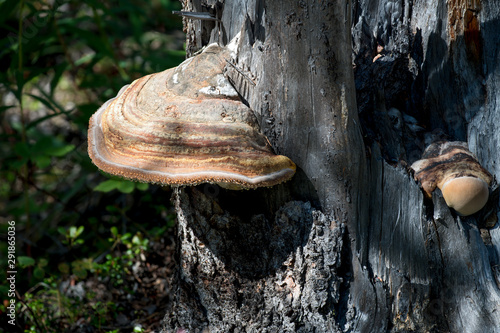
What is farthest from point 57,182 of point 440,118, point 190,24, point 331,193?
point 440,118

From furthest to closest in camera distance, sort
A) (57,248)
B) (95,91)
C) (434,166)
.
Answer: (95,91)
(57,248)
(434,166)

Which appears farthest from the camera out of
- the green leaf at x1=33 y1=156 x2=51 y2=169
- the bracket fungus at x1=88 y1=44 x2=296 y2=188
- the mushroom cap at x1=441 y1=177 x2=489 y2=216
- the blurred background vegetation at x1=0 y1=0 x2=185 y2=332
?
the green leaf at x1=33 y1=156 x2=51 y2=169

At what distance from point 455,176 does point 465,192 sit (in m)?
0.10

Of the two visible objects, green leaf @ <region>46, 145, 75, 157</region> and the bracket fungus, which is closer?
the bracket fungus

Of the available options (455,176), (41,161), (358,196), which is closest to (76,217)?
(41,161)

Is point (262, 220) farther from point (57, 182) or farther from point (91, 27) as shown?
point (91, 27)

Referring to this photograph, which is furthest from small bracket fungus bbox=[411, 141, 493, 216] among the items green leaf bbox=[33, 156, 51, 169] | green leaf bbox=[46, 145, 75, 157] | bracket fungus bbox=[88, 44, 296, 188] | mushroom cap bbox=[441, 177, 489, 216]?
green leaf bbox=[33, 156, 51, 169]

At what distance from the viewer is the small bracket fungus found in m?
2.06

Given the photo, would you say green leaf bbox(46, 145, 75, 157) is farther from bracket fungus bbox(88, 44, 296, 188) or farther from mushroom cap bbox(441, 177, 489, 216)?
mushroom cap bbox(441, 177, 489, 216)

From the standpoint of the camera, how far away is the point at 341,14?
6.15ft

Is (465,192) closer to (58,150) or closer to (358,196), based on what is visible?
(358,196)

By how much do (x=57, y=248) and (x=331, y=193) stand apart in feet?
12.8

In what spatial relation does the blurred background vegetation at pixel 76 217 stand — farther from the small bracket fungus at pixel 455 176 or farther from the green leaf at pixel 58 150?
the small bracket fungus at pixel 455 176

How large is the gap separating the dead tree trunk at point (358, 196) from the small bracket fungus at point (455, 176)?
0.27 ft
